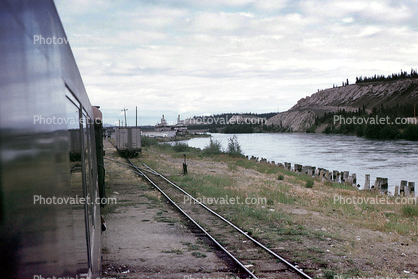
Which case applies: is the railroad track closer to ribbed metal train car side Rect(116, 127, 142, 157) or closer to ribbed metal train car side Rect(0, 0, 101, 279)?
ribbed metal train car side Rect(0, 0, 101, 279)

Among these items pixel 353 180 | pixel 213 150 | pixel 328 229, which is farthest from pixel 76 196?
pixel 213 150

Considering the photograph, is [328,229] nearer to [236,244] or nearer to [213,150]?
[236,244]

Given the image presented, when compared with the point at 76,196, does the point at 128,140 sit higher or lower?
lower

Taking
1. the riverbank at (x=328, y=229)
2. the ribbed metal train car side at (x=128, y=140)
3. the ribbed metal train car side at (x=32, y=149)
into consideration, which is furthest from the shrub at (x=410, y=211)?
the ribbed metal train car side at (x=128, y=140)

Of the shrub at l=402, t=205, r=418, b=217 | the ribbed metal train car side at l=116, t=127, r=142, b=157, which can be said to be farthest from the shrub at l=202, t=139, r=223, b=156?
the shrub at l=402, t=205, r=418, b=217

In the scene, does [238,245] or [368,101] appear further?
[368,101]

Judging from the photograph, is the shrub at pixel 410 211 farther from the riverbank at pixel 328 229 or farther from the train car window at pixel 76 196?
the train car window at pixel 76 196

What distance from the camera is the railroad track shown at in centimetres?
679

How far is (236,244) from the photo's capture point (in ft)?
28.3

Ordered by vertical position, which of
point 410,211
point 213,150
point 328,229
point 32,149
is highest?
point 32,149

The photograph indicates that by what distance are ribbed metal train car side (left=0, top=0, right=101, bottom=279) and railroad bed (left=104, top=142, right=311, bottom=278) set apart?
5.42m

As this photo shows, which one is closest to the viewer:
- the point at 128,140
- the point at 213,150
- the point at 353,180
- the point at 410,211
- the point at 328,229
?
the point at 328,229

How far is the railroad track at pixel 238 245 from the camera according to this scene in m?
6.79

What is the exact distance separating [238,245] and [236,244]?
0.09 m
